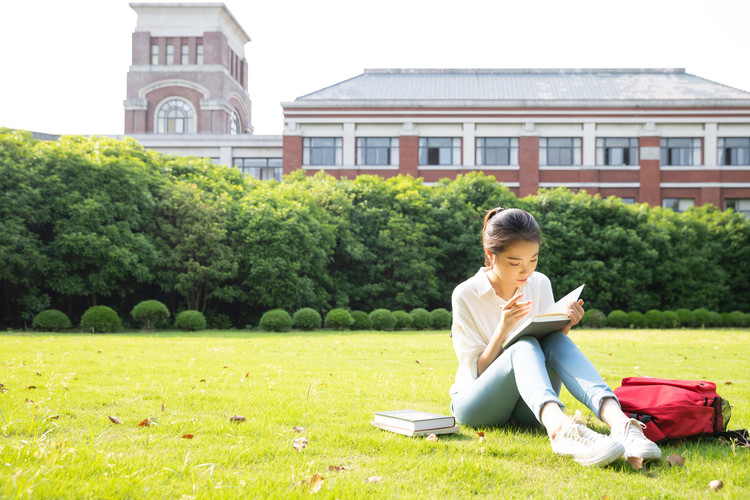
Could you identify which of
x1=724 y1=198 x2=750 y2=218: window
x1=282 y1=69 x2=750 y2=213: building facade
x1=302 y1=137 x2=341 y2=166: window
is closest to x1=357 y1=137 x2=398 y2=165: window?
x1=282 y1=69 x2=750 y2=213: building facade

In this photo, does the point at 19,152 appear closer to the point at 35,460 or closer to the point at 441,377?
the point at 441,377

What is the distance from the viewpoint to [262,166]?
40250mm

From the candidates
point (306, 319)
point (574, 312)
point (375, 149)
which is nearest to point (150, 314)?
point (306, 319)

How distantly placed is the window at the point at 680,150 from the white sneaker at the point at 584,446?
36.9m

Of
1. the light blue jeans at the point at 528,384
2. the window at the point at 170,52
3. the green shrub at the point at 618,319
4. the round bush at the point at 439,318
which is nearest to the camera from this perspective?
the light blue jeans at the point at 528,384

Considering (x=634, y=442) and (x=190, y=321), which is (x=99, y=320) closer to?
(x=190, y=321)

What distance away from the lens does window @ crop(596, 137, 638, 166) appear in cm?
3584

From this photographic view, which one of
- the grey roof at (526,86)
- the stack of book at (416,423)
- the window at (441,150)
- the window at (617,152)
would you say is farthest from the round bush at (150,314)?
the window at (617,152)

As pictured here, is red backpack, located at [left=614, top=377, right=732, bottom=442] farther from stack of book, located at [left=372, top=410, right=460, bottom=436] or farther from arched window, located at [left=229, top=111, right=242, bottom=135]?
arched window, located at [left=229, top=111, right=242, bottom=135]

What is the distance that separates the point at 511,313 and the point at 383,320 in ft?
50.1

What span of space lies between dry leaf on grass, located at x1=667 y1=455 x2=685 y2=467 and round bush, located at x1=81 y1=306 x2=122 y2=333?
604 inches

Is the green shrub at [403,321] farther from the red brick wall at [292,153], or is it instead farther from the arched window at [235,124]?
the arched window at [235,124]

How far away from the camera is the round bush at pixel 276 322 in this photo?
17375 millimetres

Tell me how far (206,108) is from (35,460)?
45.0m
